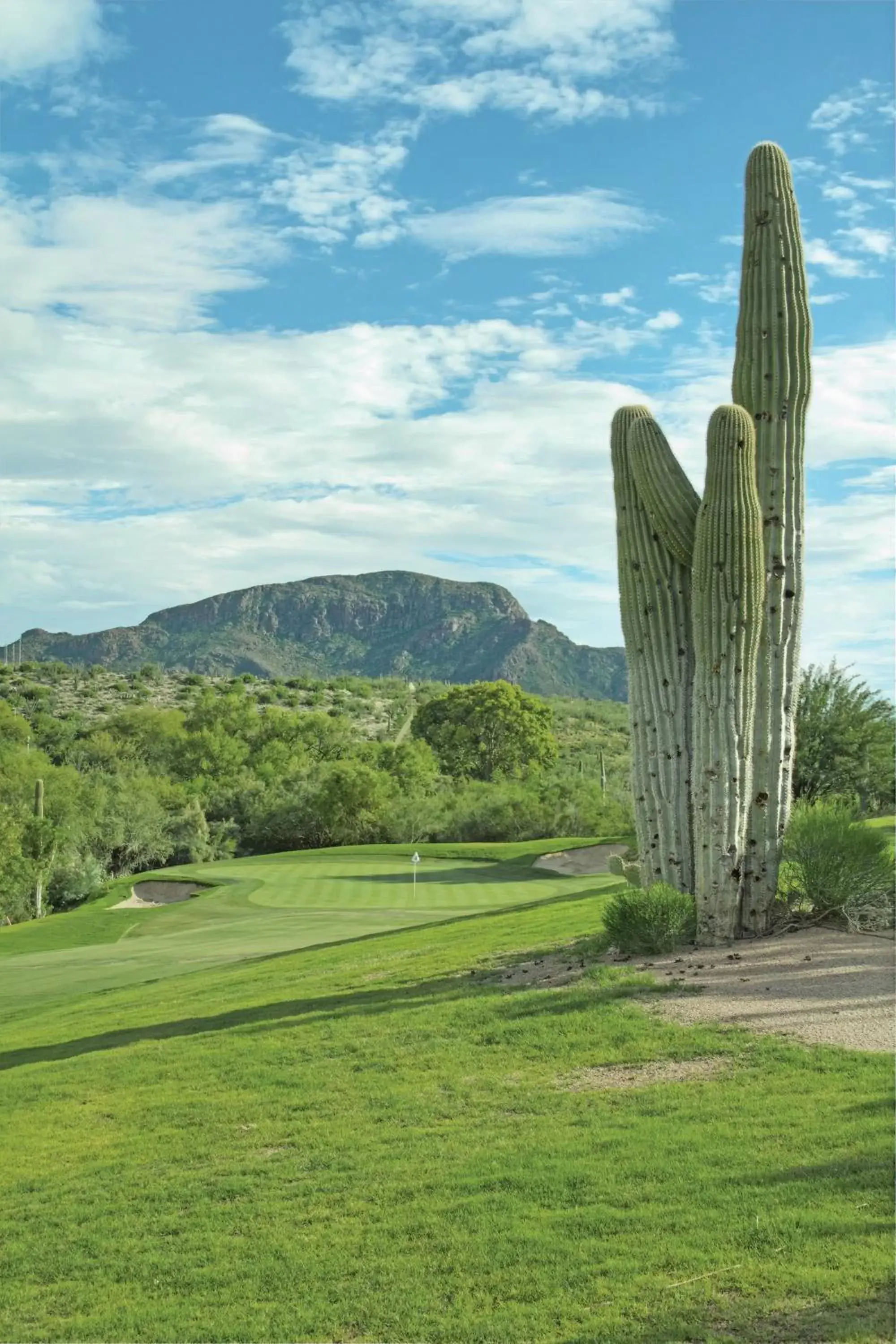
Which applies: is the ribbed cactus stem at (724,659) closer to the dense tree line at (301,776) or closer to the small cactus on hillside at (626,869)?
the small cactus on hillside at (626,869)

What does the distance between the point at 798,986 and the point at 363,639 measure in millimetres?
167994

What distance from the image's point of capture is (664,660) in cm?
1182

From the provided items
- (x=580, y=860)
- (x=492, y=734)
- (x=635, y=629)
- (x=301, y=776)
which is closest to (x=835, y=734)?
(x=580, y=860)

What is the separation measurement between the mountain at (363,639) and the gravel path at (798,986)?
130491 mm

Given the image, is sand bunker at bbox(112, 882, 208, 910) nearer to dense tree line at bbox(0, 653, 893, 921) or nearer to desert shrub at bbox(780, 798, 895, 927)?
dense tree line at bbox(0, 653, 893, 921)

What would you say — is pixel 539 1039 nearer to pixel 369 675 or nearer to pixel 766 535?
pixel 766 535

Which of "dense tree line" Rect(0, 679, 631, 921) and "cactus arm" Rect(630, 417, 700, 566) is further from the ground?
"cactus arm" Rect(630, 417, 700, 566)

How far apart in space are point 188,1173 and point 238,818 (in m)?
43.2

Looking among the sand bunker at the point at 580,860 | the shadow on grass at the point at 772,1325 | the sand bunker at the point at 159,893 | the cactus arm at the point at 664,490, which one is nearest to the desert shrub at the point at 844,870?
the cactus arm at the point at 664,490

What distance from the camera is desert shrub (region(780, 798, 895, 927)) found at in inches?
460

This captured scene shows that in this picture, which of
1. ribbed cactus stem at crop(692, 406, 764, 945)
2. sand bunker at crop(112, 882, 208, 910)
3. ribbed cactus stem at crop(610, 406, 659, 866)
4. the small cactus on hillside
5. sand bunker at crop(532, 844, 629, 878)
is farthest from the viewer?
sand bunker at crop(532, 844, 629, 878)

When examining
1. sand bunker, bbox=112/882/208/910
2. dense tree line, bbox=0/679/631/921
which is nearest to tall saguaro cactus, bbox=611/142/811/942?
sand bunker, bbox=112/882/208/910

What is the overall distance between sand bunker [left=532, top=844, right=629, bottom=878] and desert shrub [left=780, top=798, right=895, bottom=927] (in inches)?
812

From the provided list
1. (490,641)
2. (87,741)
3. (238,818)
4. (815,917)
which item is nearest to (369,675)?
(490,641)
